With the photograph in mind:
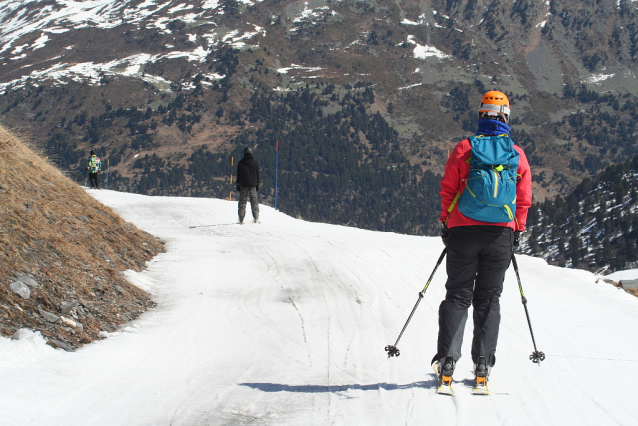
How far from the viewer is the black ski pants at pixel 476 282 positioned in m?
4.34

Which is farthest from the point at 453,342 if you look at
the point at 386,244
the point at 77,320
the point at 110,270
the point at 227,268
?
the point at 386,244

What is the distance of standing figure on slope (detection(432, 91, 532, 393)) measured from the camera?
14.0 ft

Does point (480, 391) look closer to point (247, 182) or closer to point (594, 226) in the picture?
point (247, 182)

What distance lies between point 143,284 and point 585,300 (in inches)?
243

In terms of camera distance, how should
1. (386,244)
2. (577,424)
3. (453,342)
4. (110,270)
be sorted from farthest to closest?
(386,244) < (110,270) < (453,342) < (577,424)

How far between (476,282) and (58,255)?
4.39 metres

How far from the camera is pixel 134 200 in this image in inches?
801

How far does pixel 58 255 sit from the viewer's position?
20.8ft

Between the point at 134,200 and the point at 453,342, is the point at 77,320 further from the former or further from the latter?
the point at 134,200

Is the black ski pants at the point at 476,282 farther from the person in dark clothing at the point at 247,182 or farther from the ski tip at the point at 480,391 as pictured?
the person in dark clothing at the point at 247,182

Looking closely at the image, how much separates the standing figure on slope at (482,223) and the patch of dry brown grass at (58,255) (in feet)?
10.9

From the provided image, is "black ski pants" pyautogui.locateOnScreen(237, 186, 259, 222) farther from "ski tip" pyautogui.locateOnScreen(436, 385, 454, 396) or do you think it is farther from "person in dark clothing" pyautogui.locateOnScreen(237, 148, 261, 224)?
"ski tip" pyautogui.locateOnScreen(436, 385, 454, 396)

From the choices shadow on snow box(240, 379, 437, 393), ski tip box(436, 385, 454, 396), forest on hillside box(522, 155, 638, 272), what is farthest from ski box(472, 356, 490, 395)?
forest on hillside box(522, 155, 638, 272)

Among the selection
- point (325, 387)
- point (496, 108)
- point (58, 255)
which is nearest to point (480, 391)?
point (325, 387)
